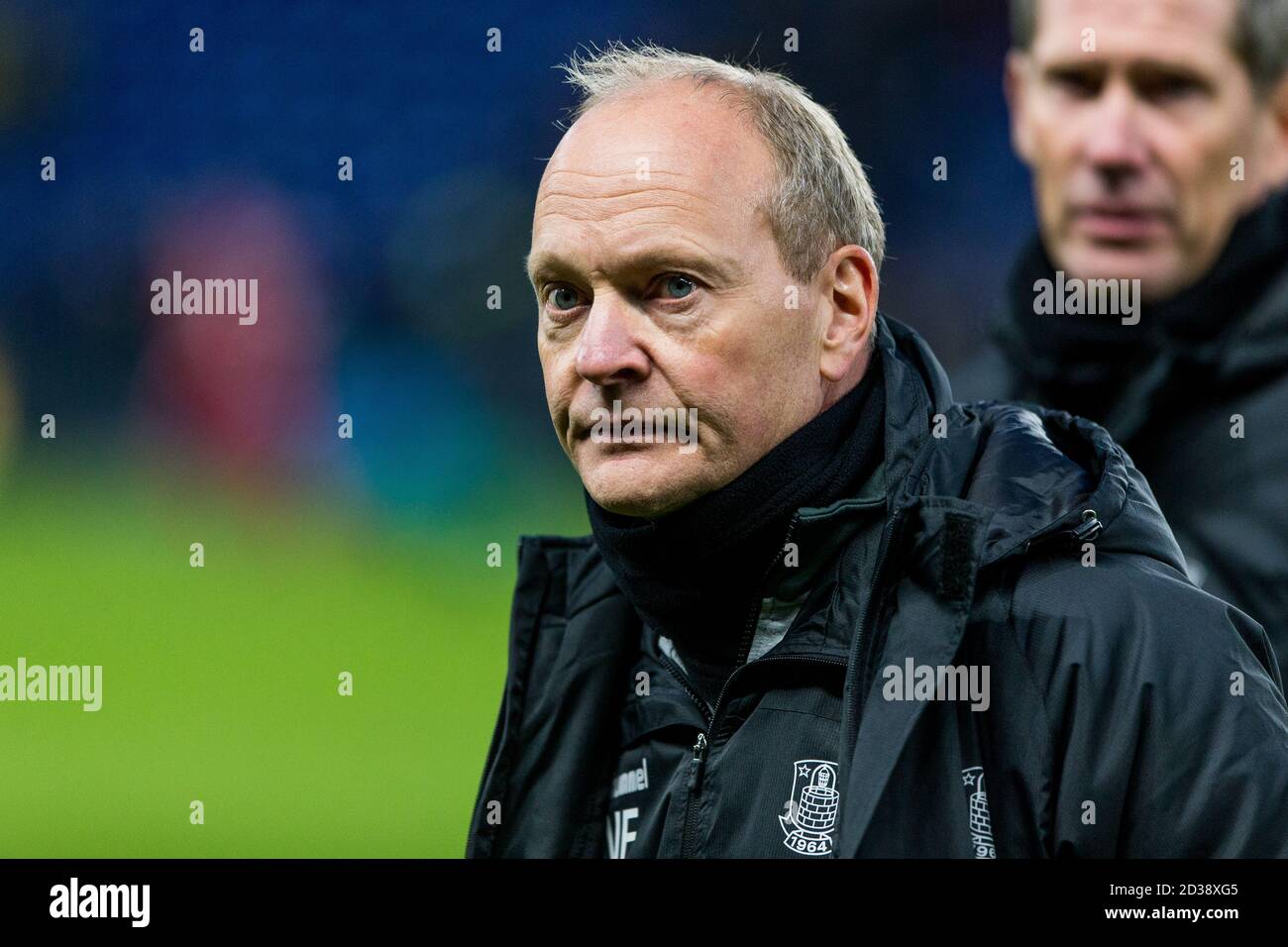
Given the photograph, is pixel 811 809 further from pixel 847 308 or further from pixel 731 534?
pixel 847 308

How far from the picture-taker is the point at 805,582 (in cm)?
215

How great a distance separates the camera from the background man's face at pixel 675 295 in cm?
215

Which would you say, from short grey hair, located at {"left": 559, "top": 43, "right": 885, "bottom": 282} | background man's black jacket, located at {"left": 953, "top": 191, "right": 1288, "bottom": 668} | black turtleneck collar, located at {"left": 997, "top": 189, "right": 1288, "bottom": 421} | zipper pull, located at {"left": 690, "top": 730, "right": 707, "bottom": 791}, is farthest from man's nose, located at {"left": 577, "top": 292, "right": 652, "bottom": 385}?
black turtleneck collar, located at {"left": 997, "top": 189, "right": 1288, "bottom": 421}

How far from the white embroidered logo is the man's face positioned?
284cm

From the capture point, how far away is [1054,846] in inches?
72.9

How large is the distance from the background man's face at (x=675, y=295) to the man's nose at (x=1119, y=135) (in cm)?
258

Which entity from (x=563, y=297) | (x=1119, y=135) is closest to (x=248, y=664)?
(x=1119, y=135)

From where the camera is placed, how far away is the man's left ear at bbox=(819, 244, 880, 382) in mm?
2279

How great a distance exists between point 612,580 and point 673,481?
42cm

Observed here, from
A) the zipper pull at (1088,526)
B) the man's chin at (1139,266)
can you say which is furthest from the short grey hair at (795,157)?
the man's chin at (1139,266)

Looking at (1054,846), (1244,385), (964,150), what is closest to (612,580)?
(1054,846)

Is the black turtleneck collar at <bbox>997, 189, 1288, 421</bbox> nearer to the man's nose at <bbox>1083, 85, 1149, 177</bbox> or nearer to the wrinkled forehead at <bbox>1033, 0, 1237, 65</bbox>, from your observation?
the man's nose at <bbox>1083, 85, 1149, 177</bbox>

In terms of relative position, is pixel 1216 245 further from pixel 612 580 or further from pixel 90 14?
pixel 90 14

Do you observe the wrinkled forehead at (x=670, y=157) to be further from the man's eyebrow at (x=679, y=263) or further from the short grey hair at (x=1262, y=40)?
the short grey hair at (x=1262, y=40)
